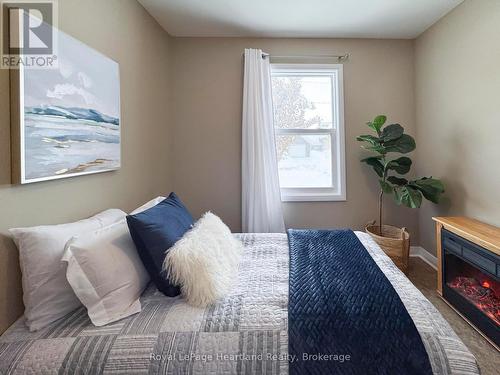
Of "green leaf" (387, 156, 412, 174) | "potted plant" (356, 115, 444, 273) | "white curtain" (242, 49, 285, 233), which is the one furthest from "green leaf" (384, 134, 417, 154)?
"white curtain" (242, 49, 285, 233)

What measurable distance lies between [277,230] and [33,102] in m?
2.30

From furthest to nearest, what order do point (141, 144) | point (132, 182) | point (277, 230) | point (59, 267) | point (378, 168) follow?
point (277, 230) → point (378, 168) → point (141, 144) → point (132, 182) → point (59, 267)

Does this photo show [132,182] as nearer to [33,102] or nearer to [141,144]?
[141,144]

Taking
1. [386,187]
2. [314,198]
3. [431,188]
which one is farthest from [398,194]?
[314,198]

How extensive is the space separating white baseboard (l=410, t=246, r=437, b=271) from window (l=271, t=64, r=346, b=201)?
1.07m

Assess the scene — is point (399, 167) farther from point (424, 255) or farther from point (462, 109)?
point (424, 255)

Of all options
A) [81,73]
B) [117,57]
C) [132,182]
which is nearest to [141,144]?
[132,182]

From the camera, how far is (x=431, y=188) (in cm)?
243

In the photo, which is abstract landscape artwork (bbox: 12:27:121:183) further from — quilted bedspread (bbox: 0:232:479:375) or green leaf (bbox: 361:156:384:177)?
green leaf (bbox: 361:156:384:177)

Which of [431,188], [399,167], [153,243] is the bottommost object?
[153,243]

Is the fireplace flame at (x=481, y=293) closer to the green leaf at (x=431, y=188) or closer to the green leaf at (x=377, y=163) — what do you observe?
the green leaf at (x=431, y=188)

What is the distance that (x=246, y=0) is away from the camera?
2.23 metres

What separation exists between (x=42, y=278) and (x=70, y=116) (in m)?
0.80

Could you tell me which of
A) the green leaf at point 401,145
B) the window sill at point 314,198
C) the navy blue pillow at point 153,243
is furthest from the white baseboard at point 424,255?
the navy blue pillow at point 153,243
